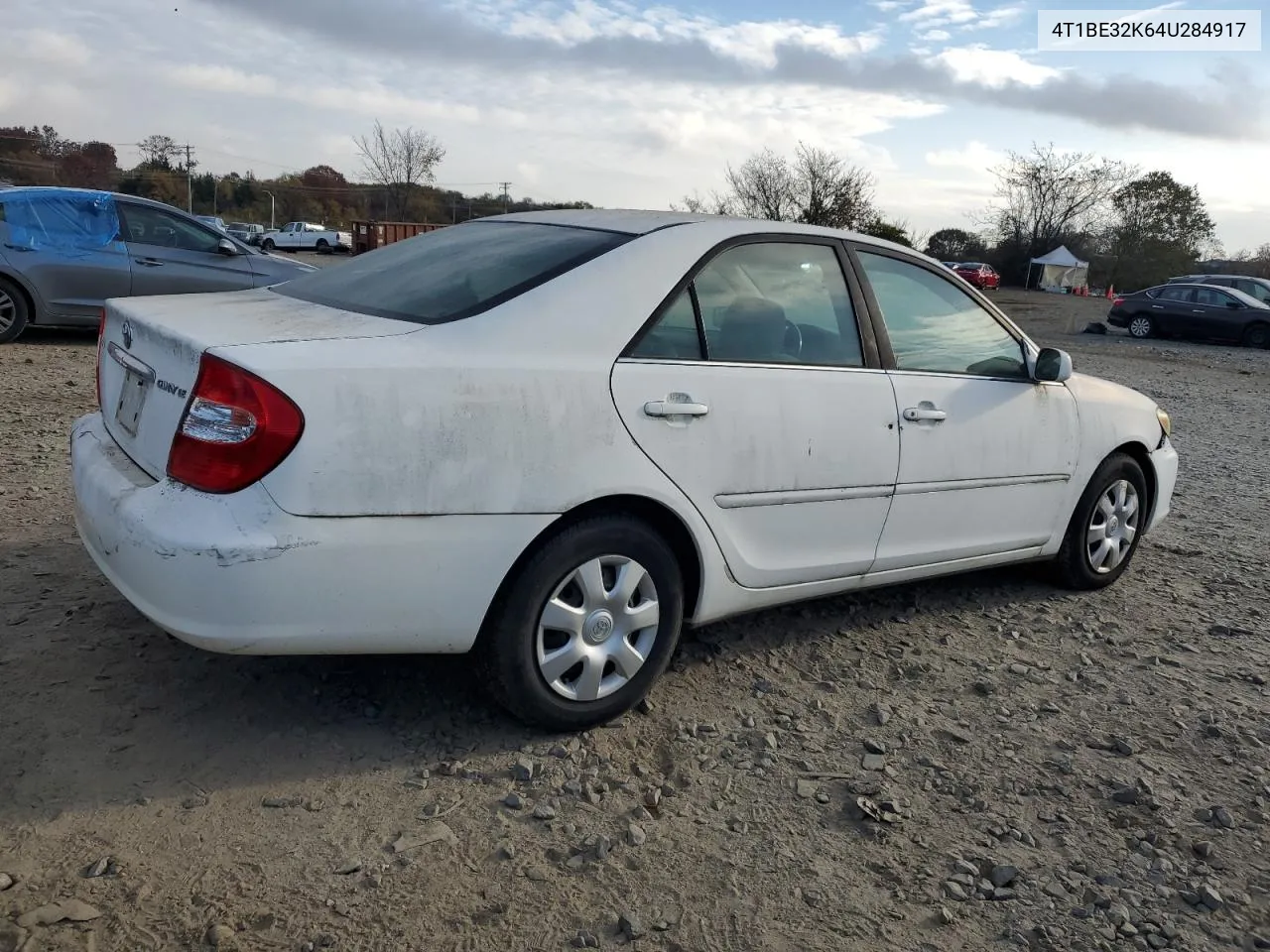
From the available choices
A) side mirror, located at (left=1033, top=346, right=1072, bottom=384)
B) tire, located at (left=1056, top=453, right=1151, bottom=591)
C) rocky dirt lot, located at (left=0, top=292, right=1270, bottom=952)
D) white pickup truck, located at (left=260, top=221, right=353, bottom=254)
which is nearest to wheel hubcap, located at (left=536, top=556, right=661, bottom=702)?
rocky dirt lot, located at (left=0, top=292, right=1270, bottom=952)

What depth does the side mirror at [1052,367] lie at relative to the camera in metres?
4.27

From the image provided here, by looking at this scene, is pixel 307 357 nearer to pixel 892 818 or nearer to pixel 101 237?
pixel 892 818

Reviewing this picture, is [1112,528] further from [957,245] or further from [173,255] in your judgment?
[957,245]

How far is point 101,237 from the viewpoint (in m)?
9.71

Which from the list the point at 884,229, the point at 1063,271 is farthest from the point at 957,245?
the point at 884,229

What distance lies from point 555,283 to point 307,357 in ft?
2.58

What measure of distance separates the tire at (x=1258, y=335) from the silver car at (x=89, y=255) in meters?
21.7

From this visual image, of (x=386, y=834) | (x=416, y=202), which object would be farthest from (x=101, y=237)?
(x=416, y=202)

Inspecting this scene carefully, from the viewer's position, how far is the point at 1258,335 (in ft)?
76.0

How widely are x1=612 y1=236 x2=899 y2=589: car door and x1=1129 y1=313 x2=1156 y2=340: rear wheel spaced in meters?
23.4

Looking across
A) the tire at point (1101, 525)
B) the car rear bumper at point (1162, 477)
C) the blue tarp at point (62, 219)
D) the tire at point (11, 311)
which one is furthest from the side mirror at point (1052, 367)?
the tire at point (11, 311)

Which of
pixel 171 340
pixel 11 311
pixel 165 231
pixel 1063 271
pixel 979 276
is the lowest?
pixel 11 311

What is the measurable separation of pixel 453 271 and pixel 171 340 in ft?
2.97

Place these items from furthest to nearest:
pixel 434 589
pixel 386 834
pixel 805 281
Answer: pixel 805 281 → pixel 434 589 → pixel 386 834
